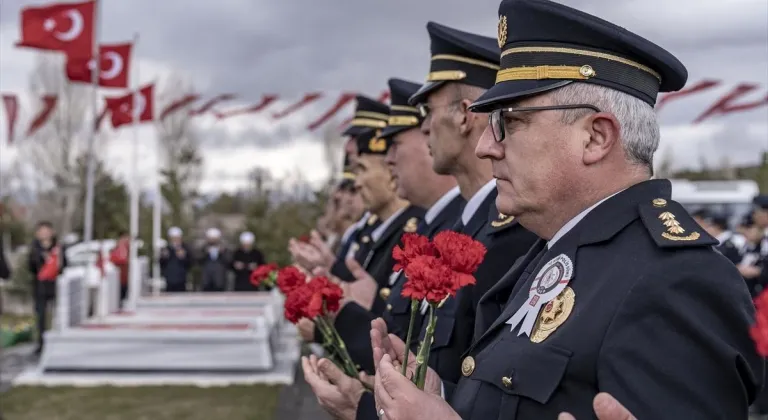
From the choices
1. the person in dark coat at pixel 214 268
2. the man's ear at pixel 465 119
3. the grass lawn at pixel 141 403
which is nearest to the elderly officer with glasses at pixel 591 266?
the man's ear at pixel 465 119

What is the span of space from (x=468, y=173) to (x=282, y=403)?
6.46 m

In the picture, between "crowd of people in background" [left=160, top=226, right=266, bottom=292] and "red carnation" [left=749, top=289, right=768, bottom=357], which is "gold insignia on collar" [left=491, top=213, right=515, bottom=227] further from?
"crowd of people in background" [left=160, top=226, right=266, bottom=292]

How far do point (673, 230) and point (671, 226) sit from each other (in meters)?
0.02

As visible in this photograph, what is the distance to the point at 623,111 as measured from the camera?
183 cm

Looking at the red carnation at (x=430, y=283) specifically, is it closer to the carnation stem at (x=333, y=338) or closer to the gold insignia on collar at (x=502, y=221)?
the gold insignia on collar at (x=502, y=221)

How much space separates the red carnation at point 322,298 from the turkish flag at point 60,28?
414 inches

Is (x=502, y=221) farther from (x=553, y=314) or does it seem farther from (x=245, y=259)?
(x=245, y=259)

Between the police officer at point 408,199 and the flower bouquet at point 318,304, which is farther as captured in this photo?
the flower bouquet at point 318,304

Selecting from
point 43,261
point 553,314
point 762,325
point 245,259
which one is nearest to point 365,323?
point 553,314

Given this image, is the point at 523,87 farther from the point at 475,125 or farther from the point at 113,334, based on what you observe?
the point at 113,334

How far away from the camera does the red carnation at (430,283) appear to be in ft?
5.72

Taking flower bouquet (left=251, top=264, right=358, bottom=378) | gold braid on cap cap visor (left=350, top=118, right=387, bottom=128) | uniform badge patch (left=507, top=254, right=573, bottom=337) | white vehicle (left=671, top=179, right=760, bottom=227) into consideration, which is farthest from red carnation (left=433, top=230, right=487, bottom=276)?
white vehicle (left=671, top=179, right=760, bottom=227)

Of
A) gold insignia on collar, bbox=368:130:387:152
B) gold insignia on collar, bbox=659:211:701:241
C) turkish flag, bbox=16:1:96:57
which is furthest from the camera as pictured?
turkish flag, bbox=16:1:96:57

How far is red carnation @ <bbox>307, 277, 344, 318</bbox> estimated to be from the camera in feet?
9.04
